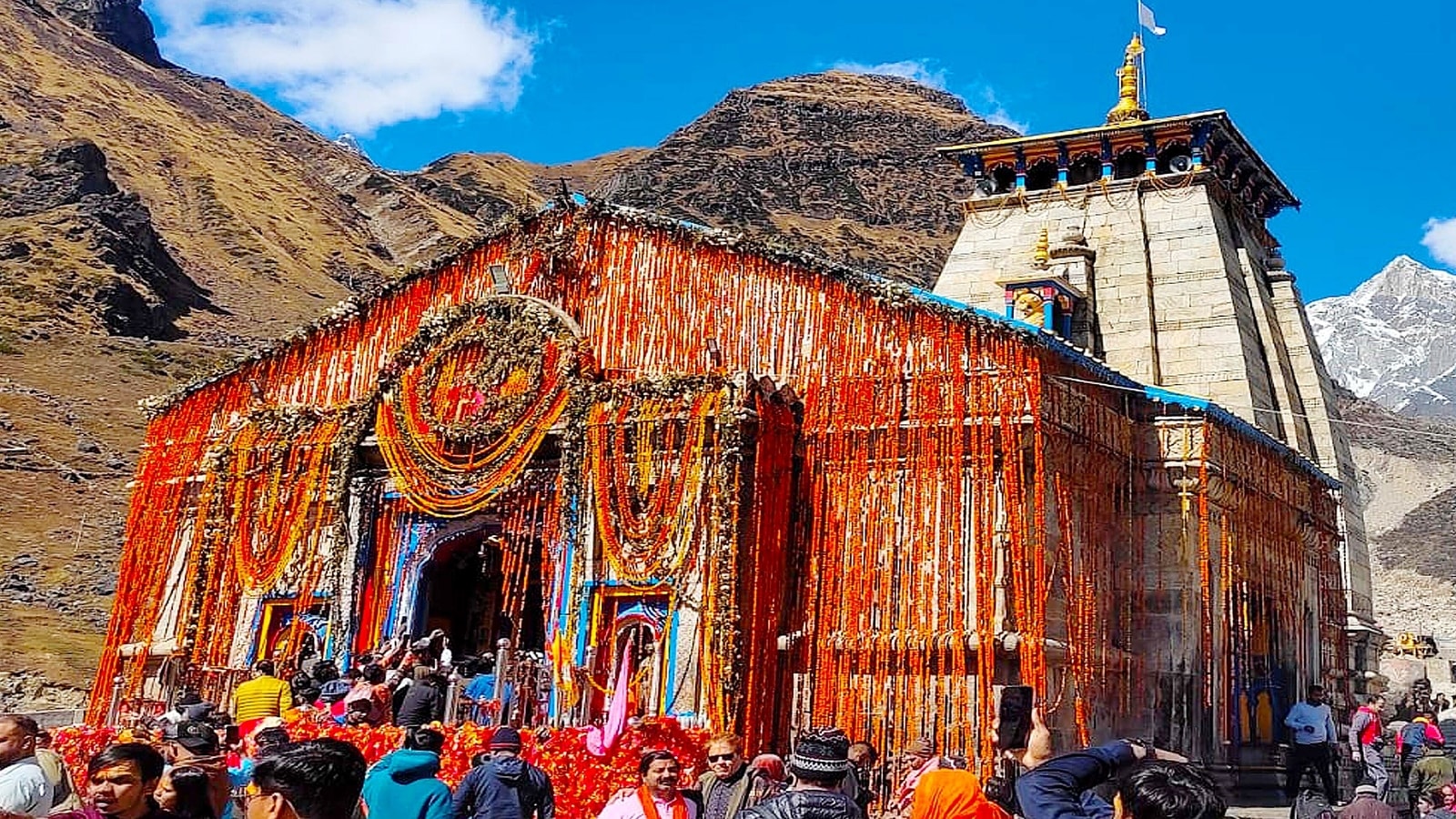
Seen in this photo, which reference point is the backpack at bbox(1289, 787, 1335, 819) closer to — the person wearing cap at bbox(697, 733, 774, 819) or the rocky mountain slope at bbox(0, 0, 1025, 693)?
the person wearing cap at bbox(697, 733, 774, 819)

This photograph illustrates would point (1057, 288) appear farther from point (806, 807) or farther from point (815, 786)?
point (806, 807)

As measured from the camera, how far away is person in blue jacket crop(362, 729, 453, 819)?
23.3 ft

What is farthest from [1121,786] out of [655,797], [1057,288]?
[1057,288]

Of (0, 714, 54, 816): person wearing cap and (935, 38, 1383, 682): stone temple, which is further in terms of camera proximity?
(935, 38, 1383, 682): stone temple

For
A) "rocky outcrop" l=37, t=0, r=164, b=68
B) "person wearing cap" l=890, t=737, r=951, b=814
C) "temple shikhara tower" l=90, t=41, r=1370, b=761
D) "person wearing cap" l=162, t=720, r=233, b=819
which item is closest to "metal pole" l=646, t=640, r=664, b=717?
"temple shikhara tower" l=90, t=41, r=1370, b=761

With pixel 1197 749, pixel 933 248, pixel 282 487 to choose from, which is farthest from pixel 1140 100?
pixel 933 248

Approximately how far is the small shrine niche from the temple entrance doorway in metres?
8.73

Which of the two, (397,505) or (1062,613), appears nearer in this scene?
(1062,613)

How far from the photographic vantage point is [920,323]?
628 inches

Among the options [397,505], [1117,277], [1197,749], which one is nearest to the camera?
[1197,749]

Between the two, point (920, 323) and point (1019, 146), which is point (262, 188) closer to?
point (1019, 146)

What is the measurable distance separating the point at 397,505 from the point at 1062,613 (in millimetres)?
9200

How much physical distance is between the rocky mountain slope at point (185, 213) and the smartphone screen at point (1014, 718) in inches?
545

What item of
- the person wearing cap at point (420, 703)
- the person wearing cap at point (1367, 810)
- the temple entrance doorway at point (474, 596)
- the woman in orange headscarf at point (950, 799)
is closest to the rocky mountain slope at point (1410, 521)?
the temple entrance doorway at point (474, 596)
